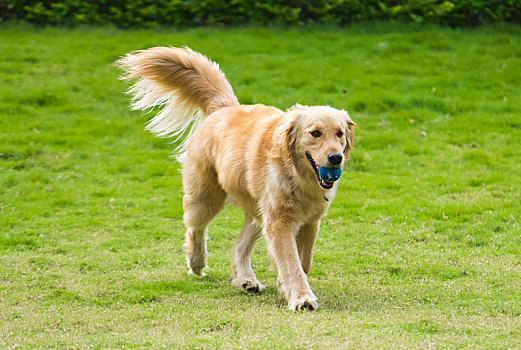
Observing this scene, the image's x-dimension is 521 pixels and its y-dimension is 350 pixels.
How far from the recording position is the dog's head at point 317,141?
573cm

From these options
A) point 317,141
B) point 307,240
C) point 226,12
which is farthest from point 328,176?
point 226,12

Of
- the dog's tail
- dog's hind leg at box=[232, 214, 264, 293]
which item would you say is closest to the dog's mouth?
dog's hind leg at box=[232, 214, 264, 293]

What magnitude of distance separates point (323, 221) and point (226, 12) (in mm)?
10283

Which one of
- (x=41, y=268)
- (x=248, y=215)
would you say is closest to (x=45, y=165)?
(x=41, y=268)

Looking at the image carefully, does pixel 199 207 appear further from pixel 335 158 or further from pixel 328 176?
pixel 335 158

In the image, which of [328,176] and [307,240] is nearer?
[328,176]

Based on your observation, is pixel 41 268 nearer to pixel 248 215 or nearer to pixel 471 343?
pixel 248 215

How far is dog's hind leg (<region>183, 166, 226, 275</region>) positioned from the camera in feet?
23.1

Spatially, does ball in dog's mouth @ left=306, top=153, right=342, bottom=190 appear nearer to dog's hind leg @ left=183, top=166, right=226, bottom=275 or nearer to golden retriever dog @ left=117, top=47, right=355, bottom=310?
golden retriever dog @ left=117, top=47, right=355, bottom=310

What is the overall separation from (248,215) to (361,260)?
1390 mm

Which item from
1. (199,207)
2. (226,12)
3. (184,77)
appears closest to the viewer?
(199,207)

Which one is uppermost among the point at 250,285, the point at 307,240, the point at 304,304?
the point at 307,240

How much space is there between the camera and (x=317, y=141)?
5.88 m

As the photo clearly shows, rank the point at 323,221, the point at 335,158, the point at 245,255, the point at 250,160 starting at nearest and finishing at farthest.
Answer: the point at 335,158 → the point at 250,160 → the point at 245,255 → the point at 323,221
